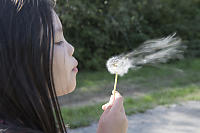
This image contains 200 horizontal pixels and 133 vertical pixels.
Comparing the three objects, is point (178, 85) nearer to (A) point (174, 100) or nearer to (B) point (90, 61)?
(A) point (174, 100)

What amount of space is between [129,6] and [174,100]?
4.99 m

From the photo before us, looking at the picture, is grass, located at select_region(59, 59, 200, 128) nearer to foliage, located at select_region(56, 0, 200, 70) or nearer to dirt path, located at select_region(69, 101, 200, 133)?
dirt path, located at select_region(69, 101, 200, 133)

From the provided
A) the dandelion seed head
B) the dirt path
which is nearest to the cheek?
the dandelion seed head

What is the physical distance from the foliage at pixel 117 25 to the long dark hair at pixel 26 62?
17.7 feet

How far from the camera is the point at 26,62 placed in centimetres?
102

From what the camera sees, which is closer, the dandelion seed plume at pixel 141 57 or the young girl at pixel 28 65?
the young girl at pixel 28 65

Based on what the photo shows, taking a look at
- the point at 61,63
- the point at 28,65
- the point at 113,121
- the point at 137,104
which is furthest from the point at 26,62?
the point at 137,104

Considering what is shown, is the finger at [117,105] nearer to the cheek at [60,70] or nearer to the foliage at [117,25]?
the cheek at [60,70]

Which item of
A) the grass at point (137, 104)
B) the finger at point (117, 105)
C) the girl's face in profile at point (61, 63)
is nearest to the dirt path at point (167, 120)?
the grass at point (137, 104)

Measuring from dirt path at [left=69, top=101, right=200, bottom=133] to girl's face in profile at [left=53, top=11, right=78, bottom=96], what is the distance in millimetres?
3121

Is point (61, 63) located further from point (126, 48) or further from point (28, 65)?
point (126, 48)

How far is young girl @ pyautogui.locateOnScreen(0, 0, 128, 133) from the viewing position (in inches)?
39.7

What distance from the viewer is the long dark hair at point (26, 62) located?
3.31ft

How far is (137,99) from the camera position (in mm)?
5910
